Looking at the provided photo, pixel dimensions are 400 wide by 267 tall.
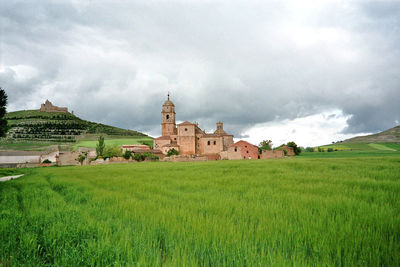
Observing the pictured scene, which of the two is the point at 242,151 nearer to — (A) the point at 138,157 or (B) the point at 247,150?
(B) the point at 247,150

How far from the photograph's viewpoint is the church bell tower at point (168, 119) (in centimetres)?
6912

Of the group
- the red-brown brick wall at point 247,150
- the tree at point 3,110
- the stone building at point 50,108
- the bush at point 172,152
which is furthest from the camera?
Answer: the stone building at point 50,108

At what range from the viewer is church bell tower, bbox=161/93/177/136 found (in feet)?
227

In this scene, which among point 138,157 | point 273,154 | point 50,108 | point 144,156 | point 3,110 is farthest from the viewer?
point 50,108

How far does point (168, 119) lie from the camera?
6962 centimetres

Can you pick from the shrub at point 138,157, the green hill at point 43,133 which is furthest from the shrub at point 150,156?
the green hill at point 43,133

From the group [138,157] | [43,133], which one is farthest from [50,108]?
[138,157]

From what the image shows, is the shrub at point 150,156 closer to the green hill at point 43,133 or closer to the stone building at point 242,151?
the stone building at point 242,151

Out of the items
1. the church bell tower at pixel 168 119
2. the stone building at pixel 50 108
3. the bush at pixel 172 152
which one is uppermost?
the stone building at pixel 50 108

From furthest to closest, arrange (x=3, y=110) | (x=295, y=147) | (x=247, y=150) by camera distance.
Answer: (x=295, y=147), (x=247, y=150), (x=3, y=110)

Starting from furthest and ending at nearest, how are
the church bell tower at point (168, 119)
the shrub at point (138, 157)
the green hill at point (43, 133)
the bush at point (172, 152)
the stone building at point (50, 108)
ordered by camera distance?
the stone building at point (50, 108)
the green hill at point (43, 133)
the church bell tower at point (168, 119)
the bush at point (172, 152)
the shrub at point (138, 157)

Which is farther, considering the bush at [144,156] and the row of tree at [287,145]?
the row of tree at [287,145]

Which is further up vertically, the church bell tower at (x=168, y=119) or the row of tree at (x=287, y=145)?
the church bell tower at (x=168, y=119)

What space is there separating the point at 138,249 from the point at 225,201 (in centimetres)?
270
